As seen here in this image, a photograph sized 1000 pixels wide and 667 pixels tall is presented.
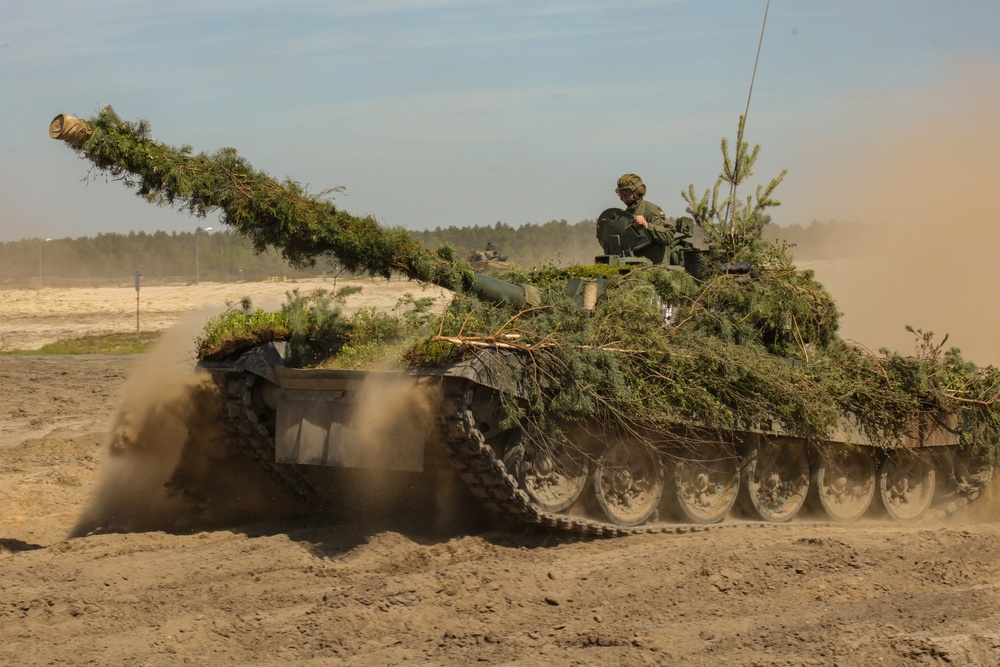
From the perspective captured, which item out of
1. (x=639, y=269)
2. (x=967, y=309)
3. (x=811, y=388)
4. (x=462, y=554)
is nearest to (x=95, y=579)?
(x=462, y=554)

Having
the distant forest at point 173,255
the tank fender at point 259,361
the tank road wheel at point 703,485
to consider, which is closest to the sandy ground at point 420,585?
the tank road wheel at point 703,485

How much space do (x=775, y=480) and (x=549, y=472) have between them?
2.37 meters

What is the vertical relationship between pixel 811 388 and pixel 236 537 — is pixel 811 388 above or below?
above

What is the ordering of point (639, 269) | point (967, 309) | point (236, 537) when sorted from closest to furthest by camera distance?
point (236, 537), point (639, 269), point (967, 309)

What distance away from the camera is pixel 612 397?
335 inches

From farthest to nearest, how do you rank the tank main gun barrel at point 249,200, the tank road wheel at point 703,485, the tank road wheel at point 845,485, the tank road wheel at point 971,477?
the tank road wheel at point 971,477
the tank road wheel at point 845,485
the tank road wheel at point 703,485
the tank main gun barrel at point 249,200

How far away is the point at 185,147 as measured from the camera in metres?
7.87

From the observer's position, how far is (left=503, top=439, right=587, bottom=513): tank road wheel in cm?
856

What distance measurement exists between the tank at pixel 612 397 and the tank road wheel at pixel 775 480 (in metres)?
0.02

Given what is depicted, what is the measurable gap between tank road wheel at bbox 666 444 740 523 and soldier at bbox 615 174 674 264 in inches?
77.9

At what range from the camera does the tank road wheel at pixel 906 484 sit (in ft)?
35.7

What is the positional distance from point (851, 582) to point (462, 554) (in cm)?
252

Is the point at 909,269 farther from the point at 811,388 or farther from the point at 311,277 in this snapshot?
the point at 311,277

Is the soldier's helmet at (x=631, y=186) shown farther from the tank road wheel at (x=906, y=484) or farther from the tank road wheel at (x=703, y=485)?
the tank road wheel at (x=906, y=484)
